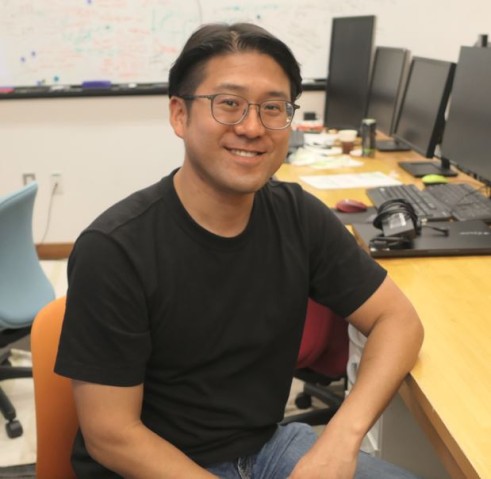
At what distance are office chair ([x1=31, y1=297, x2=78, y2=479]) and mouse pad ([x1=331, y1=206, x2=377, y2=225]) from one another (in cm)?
104

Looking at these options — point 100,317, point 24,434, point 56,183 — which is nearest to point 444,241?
point 100,317

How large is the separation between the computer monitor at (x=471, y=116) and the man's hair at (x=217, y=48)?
1074 mm

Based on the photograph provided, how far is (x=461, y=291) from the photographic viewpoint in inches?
57.2

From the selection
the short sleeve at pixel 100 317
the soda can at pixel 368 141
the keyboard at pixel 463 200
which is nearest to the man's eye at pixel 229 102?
the short sleeve at pixel 100 317

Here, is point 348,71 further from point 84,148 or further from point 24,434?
point 24,434

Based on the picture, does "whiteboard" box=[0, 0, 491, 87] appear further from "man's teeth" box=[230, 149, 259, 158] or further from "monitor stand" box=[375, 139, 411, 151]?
"man's teeth" box=[230, 149, 259, 158]

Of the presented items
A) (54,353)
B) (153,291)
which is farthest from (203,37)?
(54,353)

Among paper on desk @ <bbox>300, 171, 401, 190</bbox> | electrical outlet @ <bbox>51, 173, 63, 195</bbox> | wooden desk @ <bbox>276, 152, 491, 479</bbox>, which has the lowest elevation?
electrical outlet @ <bbox>51, 173, 63, 195</bbox>

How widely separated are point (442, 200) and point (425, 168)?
0.62 meters

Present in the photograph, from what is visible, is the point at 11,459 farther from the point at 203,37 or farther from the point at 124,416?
the point at 203,37

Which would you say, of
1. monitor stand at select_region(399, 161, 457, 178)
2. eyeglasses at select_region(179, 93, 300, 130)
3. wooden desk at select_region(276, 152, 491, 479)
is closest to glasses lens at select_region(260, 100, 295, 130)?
eyeglasses at select_region(179, 93, 300, 130)

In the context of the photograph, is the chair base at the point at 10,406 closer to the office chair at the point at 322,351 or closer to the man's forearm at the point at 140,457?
the office chair at the point at 322,351

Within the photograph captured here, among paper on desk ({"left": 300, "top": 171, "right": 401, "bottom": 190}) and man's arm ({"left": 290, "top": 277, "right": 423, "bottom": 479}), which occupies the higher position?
man's arm ({"left": 290, "top": 277, "right": 423, "bottom": 479})

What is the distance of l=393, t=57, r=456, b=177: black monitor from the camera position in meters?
2.48
